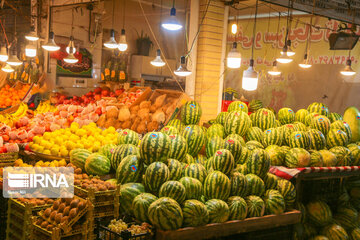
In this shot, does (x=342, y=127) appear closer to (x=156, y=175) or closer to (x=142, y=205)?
(x=156, y=175)

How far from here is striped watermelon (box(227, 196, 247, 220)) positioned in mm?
3758

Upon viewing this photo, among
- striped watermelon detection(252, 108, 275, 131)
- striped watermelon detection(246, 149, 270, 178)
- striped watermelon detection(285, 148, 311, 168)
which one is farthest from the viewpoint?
striped watermelon detection(252, 108, 275, 131)

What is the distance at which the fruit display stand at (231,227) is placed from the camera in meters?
3.35

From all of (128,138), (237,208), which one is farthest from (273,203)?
(128,138)

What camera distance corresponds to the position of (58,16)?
10367 mm

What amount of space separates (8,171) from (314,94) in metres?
9.33

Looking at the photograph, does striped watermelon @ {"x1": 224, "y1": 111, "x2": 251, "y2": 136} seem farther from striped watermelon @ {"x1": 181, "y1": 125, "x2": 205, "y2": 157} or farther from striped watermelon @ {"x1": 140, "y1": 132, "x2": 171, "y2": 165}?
striped watermelon @ {"x1": 140, "y1": 132, "x2": 171, "y2": 165}

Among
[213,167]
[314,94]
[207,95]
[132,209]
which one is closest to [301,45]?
[314,94]

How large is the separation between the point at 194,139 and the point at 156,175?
1.07 metres

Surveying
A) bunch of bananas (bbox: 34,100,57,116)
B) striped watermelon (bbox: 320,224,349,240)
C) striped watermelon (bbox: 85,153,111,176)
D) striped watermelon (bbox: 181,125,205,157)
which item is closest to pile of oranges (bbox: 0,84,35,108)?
bunch of bananas (bbox: 34,100,57,116)

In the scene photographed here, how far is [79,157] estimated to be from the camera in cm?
451

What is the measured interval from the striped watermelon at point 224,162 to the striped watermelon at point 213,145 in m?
0.39

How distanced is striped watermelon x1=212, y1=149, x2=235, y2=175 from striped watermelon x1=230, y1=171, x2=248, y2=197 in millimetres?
96

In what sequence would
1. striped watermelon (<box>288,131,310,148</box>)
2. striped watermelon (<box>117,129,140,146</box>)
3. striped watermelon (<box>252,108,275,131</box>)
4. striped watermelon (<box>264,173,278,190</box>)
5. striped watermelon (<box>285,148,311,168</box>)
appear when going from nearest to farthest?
striped watermelon (<box>264,173,278,190</box>) < striped watermelon (<box>285,148,311,168</box>) < striped watermelon (<box>117,129,140,146</box>) < striped watermelon (<box>288,131,310,148</box>) < striped watermelon (<box>252,108,275,131</box>)
